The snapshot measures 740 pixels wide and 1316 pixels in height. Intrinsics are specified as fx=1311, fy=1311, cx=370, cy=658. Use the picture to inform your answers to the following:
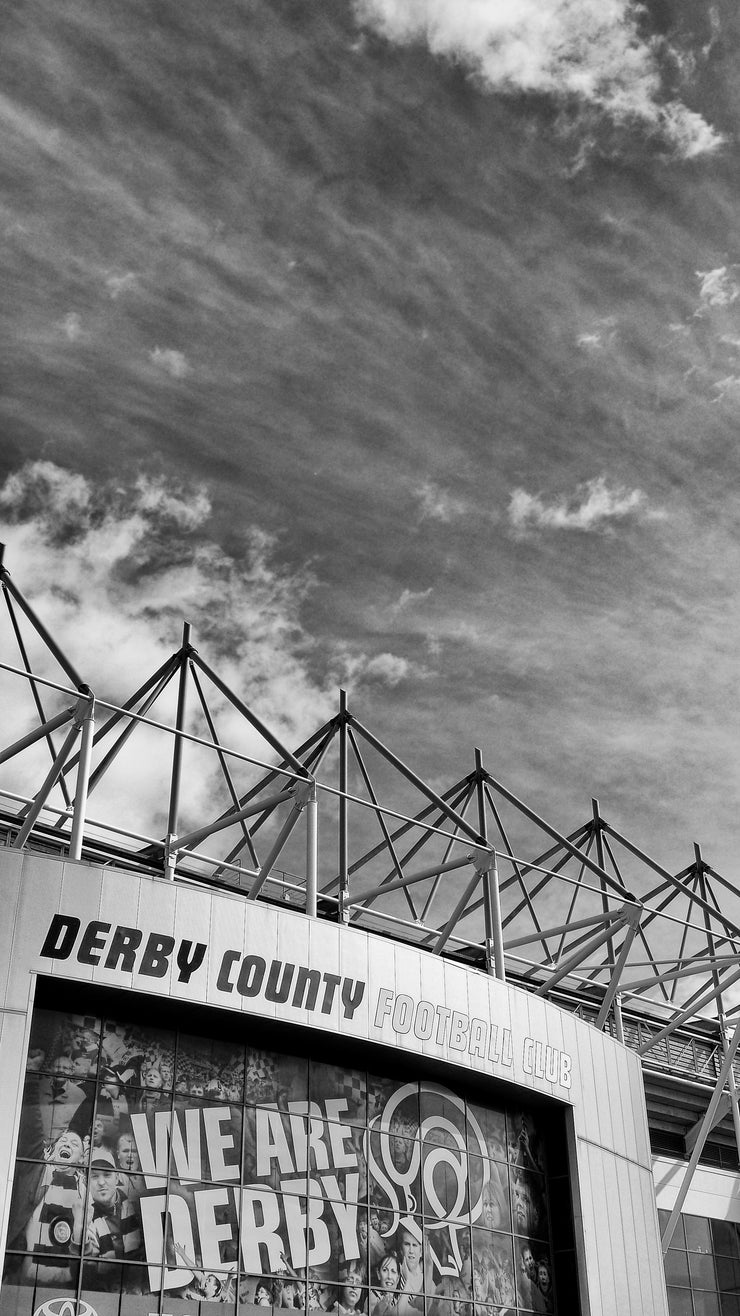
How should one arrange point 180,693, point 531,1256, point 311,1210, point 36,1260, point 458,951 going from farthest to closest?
point 458,951 < point 180,693 < point 531,1256 < point 311,1210 < point 36,1260

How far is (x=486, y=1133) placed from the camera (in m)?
30.7

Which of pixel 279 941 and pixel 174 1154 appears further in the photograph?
pixel 279 941

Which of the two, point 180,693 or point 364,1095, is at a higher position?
point 180,693

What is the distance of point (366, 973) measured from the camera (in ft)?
93.8

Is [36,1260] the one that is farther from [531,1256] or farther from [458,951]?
[458,951]

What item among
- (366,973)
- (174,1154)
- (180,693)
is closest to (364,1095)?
(366,973)

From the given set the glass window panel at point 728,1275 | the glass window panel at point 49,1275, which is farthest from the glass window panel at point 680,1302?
the glass window panel at point 49,1275

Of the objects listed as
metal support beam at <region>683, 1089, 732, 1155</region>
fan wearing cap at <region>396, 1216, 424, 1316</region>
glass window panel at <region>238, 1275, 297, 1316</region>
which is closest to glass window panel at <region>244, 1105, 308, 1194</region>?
glass window panel at <region>238, 1275, 297, 1316</region>

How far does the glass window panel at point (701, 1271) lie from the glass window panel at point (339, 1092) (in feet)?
70.9

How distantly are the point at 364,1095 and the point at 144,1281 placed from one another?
6.67m

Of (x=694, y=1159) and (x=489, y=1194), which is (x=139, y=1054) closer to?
(x=489, y=1194)

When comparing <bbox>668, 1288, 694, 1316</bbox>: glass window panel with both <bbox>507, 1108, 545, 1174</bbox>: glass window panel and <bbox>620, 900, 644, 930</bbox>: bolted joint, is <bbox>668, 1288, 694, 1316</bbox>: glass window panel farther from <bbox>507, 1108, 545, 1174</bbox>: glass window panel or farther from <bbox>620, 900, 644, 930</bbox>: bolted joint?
<bbox>507, 1108, 545, 1174</bbox>: glass window panel

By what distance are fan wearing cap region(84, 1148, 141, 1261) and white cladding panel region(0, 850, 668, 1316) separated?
6.44 feet

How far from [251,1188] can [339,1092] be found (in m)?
3.18
